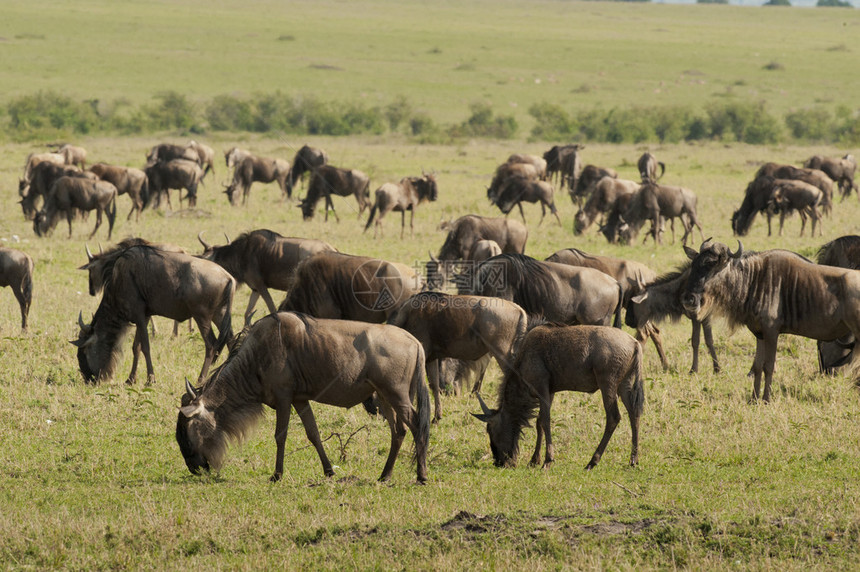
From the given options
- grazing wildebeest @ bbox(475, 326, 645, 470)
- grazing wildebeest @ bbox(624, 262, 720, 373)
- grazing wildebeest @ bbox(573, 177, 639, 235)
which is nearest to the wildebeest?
grazing wildebeest @ bbox(573, 177, 639, 235)

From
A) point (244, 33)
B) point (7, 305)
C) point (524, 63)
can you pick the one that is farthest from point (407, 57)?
point (7, 305)

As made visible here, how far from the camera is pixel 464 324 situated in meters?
9.23

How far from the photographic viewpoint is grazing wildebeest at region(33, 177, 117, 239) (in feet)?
68.9

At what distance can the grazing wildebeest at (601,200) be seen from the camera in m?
22.9

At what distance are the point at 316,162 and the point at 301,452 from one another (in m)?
21.9

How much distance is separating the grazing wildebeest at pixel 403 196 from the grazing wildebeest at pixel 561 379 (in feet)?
45.8

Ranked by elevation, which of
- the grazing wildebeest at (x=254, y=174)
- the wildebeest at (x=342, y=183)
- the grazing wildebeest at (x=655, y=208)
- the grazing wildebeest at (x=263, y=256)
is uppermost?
the grazing wildebeest at (x=263, y=256)

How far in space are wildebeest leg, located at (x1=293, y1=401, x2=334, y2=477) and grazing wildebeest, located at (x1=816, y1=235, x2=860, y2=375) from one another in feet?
19.1

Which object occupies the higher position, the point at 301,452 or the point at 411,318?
the point at 411,318

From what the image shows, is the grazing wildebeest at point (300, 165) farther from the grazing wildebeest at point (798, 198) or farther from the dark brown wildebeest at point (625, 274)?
the dark brown wildebeest at point (625, 274)

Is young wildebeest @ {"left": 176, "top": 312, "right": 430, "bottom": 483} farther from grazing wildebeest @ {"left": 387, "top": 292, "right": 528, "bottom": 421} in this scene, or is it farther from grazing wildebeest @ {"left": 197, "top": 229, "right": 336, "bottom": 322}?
grazing wildebeest @ {"left": 197, "top": 229, "right": 336, "bottom": 322}

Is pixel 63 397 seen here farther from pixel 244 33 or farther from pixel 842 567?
pixel 244 33

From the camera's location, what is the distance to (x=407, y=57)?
96.9 m

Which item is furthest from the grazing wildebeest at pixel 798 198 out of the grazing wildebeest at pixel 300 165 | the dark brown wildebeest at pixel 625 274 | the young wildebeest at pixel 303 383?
the young wildebeest at pixel 303 383
